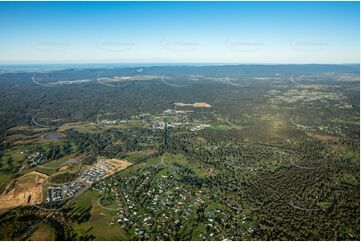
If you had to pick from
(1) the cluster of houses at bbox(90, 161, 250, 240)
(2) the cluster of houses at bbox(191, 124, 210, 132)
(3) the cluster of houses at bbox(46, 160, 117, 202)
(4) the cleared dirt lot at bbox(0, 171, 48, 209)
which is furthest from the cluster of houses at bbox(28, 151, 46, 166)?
(2) the cluster of houses at bbox(191, 124, 210, 132)

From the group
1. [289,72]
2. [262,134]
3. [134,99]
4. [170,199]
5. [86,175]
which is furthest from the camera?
[289,72]

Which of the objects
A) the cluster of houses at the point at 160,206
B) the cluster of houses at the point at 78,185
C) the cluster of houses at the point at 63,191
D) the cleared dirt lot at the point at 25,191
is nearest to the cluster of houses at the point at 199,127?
the cluster of houses at the point at 78,185

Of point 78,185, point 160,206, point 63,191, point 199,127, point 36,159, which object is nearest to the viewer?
point 160,206

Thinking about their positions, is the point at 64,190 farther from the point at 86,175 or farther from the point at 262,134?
the point at 262,134

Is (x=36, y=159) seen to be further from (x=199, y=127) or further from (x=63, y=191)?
(x=199, y=127)

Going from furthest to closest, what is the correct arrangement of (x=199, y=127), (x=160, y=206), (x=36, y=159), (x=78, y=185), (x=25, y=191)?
(x=199, y=127) < (x=36, y=159) < (x=78, y=185) < (x=25, y=191) < (x=160, y=206)

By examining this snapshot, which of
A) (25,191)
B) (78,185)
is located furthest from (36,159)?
(78,185)

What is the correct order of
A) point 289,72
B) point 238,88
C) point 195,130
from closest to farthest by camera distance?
point 195,130 → point 238,88 → point 289,72

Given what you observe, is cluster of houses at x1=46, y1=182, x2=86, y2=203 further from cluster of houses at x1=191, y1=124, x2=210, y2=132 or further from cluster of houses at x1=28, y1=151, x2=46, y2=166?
cluster of houses at x1=191, y1=124, x2=210, y2=132

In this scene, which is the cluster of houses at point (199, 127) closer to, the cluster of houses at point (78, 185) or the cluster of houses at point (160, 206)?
the cluster of houses at point (78, 185)

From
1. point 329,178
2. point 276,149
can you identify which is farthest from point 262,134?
point 329,178

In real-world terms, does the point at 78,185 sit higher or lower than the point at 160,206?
lower
